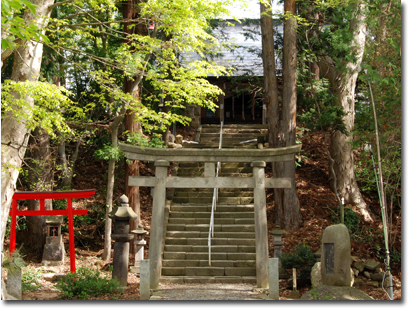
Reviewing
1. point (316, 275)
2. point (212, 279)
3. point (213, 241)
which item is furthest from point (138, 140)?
point (316, 275)

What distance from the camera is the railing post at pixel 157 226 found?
7465 millimetres

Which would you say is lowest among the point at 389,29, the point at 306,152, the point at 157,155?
the point at 157,155

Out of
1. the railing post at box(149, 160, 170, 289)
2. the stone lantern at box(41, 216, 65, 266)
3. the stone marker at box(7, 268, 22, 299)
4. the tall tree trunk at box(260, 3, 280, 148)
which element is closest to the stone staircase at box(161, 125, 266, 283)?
the railing post at box(149, 160, 170, 289)

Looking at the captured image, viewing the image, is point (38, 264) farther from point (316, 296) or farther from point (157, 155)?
point (316, 296)

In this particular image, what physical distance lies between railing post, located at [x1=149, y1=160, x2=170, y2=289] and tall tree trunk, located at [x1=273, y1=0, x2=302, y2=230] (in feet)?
13.4

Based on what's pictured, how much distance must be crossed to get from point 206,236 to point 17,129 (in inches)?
196

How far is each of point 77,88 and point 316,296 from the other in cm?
984

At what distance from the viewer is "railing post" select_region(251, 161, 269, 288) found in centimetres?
764

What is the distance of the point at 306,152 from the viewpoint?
13625 millimetres

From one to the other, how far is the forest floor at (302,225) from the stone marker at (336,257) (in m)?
1.29

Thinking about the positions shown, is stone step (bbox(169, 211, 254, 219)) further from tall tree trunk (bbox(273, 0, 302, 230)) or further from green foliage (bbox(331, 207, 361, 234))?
green foliage (bbox(331, 207, 361, 234))

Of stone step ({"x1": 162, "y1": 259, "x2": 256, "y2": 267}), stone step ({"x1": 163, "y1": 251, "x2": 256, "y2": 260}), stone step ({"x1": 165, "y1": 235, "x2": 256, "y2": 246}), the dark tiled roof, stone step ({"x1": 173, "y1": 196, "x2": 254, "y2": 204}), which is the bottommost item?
stone step ({"x1": 162, "y1": 259, "x2": 256, "y2": 267})

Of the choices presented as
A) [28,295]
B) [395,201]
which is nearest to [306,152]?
[395,201]

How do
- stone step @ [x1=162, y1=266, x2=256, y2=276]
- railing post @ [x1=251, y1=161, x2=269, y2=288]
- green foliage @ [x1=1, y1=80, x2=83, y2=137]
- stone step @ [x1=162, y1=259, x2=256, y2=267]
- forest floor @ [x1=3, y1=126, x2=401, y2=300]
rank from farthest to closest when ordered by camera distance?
stone step @ [x1=162, y1=259, x2=256, y2=267]
stone step @ [x1=162, y1=266, x2=256, y2=276]
forest floor @ [x1=3, y1=126, x2=401, y2=300]
railing post @ [x1=251, y1=161, x2=269, y2=288]
green foliage @ [x1=1, y1=80, x2=83, y2=137]
